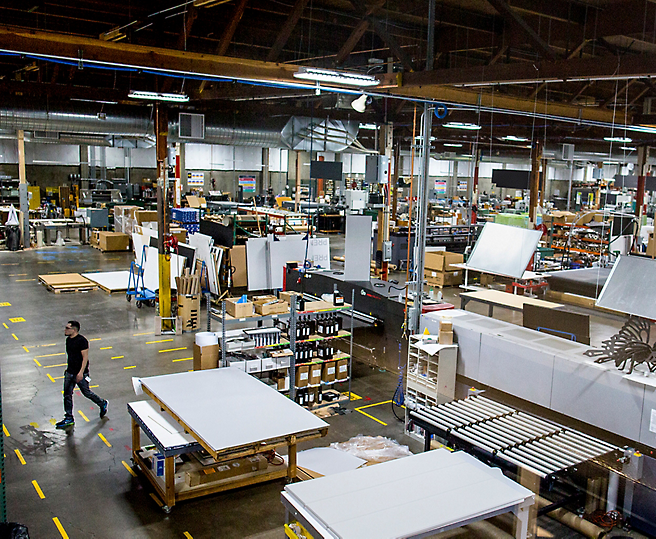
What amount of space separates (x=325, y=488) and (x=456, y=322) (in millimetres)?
4189

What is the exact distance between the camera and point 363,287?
9.35m

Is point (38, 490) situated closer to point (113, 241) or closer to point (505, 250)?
point (505, 250)

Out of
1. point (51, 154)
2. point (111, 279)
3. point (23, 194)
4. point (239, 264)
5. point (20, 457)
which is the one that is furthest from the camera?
point (51, 154)

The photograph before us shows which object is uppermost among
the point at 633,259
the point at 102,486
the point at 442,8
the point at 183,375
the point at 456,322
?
the point at 442,8

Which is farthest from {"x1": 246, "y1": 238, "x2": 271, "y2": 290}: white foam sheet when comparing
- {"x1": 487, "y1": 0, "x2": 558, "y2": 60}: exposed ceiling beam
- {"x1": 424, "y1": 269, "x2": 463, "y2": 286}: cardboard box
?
{"x1": 487, "y1": 0, "x2": 558, "y2": 60}: exposed ceiling beam

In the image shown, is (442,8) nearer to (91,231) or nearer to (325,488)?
(325,488)

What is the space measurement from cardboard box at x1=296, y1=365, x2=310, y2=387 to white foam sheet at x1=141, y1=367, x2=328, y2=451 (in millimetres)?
1194

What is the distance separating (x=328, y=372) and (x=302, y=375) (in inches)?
18.6

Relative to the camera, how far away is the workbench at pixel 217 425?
16.9 feet

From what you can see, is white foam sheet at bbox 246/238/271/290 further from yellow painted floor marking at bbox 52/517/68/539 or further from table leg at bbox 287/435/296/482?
yellow painted floor marking at bbox 52/517/68/539

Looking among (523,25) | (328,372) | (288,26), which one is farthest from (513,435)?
(288,26)

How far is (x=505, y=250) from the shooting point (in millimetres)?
6965

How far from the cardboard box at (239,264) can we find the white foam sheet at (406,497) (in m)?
9.66

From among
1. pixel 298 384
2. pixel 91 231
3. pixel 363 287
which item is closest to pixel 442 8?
pixel 363 287
